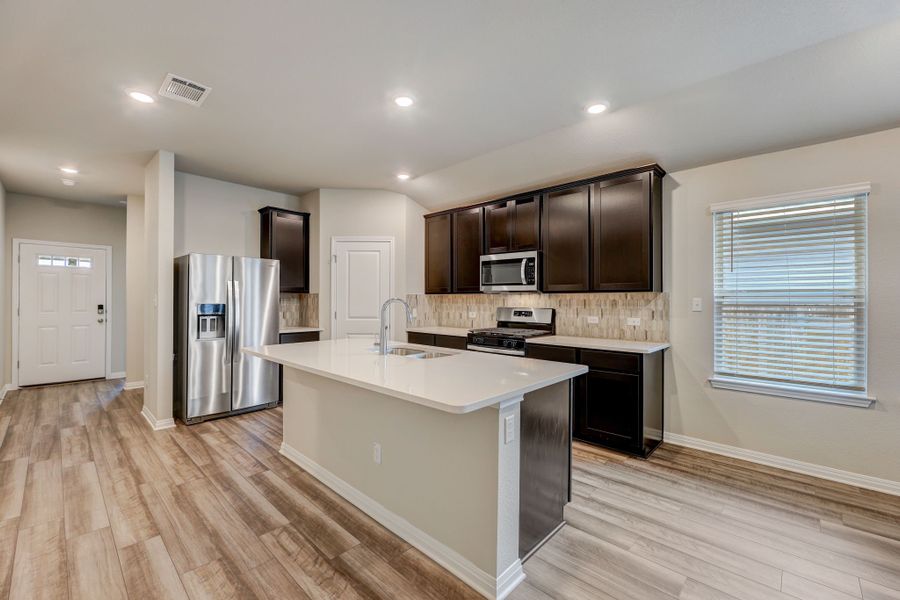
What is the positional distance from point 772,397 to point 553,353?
162 centimetres

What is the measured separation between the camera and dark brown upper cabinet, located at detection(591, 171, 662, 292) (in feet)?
11.2

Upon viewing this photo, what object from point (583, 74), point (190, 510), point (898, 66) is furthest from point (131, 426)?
point (898, 66)

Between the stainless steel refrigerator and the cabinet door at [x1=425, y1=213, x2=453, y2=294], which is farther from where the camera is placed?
the cabinet door at [x1=425, y1=213, x2=453, y2=294]

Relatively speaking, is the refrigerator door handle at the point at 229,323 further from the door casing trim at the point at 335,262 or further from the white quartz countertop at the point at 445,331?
the white quartz countertop at the point at 445,331

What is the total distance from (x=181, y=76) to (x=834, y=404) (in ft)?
15.8

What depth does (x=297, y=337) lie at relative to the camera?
16.2ft

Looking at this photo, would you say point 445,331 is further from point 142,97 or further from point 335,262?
point 142,97

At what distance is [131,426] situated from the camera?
395 cm

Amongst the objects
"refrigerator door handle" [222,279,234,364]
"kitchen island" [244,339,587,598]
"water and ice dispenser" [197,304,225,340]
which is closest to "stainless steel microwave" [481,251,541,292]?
"kitchen island" [244,339,587,598]

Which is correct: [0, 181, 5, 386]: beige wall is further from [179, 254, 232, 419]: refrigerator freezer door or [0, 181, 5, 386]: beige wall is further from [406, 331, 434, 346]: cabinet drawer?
[406, 331, 434, 346]: cabinet drawer

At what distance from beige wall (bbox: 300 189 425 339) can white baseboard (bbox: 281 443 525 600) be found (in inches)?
109

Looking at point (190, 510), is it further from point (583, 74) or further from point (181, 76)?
point (583, 74)

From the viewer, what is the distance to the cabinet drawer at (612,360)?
125 inches

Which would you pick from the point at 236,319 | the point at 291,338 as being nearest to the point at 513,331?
the point at 291,338
